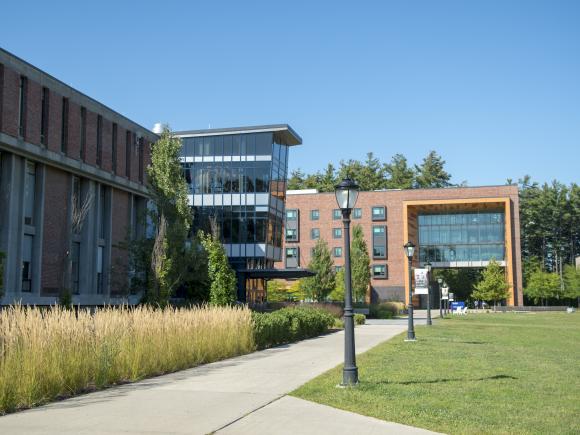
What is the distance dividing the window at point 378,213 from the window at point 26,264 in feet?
208

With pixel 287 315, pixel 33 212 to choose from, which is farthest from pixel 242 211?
pixel 287 315

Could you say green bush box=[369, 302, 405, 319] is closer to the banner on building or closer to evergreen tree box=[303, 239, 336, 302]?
evergreen tree box=[303, 239, 336, 302]

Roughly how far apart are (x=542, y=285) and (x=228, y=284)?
74014 mm

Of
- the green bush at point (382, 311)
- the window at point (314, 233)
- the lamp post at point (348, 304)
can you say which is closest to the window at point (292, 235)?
the window at point (314, 233)

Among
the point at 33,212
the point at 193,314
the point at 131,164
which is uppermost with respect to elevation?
the point at 131,164

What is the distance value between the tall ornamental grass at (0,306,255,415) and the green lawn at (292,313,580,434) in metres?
3.59

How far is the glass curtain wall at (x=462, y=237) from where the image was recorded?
8712cm

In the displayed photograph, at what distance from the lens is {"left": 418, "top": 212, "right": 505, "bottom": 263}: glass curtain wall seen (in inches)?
3430

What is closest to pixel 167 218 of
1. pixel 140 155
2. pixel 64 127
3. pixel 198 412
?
pixel 64 127

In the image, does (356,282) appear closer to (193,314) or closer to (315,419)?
(193,314)

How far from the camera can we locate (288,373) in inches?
532

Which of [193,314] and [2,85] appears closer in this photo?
[193,314]

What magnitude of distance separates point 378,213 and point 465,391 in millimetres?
79200

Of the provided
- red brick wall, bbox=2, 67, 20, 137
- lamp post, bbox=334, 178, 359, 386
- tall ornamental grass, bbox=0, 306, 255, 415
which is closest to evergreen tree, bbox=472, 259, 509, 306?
red brick wall, bbox=2, 67, 20, 137
